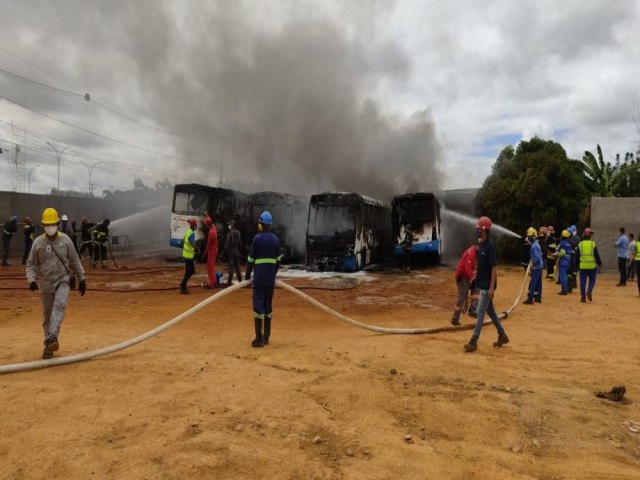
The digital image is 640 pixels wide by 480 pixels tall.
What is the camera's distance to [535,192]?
20453 mm

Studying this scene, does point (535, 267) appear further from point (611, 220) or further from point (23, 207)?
point (23, 207)

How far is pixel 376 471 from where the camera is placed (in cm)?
317

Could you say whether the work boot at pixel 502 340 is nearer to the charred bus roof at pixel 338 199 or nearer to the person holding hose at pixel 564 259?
the person holding hose at pixel 564 259

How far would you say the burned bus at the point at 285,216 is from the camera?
19250 millimetres

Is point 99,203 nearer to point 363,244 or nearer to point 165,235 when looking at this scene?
point 165,235

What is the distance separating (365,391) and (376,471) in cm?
142

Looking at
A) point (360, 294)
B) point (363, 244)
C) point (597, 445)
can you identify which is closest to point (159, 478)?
point (597, 445)

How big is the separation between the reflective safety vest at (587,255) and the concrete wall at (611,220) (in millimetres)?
7147

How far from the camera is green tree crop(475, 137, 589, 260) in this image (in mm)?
20484

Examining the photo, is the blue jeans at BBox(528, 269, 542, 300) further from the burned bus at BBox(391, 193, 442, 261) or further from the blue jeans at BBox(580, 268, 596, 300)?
Result: the burned bus at BBox(391, 193, 442, 261)

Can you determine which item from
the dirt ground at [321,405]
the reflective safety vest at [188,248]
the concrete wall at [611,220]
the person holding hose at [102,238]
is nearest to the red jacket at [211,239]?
the reflective safety vest at [188,248]

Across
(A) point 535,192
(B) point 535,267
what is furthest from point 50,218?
(A) point 535,192

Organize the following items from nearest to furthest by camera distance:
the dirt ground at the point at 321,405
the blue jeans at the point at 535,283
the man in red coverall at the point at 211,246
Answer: the dirt ground at the point at 321,405 → the blue jeans at the point at 535,283 → the man in red coverall at the point at 211,246

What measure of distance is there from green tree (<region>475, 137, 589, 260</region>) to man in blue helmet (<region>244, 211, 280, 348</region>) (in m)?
17.0
